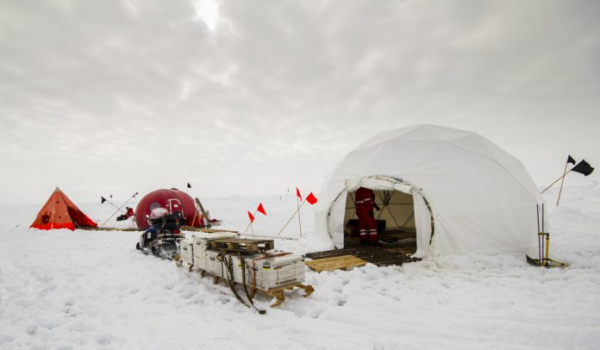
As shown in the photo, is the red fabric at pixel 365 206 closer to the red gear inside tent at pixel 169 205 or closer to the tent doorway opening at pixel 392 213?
the tent doorway opening at pixel 392 213

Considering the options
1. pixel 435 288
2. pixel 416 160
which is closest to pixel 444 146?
pixel 416 160

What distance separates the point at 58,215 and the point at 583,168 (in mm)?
21631

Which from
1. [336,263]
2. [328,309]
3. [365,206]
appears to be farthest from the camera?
[365,206]

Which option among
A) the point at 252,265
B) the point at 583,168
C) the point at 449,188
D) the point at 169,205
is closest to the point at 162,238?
the point at 252,265

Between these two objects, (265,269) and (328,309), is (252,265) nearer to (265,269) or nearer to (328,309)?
(265,269)

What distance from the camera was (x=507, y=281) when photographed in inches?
229

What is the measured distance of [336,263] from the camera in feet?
23.4

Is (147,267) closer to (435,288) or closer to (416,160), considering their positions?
(435,288)

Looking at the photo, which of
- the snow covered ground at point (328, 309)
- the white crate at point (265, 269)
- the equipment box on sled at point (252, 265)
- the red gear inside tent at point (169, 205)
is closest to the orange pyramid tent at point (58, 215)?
the red gear inside tent at point (169, 205)

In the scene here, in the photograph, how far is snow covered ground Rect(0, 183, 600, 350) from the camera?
368 cm

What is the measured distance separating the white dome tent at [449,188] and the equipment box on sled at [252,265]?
13.6 feet

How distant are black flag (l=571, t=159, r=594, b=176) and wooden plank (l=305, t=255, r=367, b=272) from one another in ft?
21.3

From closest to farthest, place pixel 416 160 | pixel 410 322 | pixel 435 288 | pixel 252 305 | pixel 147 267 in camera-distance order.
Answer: pixel 410 322 → pixel 252 305 → pixel 435 288 → pixel 147 267 → pixel 416 160

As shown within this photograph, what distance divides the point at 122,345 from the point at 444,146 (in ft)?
28.9
